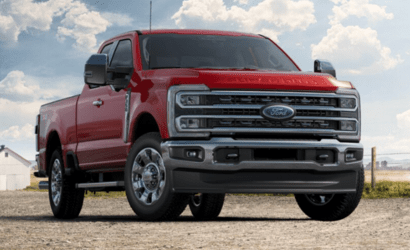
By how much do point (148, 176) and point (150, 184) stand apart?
96 mm

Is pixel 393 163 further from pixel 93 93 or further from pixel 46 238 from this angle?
pixel 46 238

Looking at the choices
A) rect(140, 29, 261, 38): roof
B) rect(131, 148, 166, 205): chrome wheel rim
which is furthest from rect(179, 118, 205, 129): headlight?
rect(140, 29, 261, 38): roof

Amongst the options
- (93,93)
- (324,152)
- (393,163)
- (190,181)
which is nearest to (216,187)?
(190,181)

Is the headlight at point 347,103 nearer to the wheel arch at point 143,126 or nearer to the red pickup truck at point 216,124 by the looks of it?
the red pickup truck at point 216,124

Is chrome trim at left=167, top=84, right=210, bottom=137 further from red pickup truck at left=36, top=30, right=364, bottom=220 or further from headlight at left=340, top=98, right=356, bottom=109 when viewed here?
headlight at left=340, top=98, right=356, bottom=109

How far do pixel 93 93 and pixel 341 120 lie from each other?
330cm

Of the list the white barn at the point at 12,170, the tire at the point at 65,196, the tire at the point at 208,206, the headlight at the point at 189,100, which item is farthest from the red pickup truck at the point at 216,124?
the white barn at the point at 12,170

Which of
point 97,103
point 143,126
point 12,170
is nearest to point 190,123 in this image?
point 143,126

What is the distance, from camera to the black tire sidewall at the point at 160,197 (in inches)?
285

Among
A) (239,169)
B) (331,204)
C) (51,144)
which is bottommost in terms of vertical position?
(331,204)

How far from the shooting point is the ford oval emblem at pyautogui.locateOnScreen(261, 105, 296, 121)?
714 cm

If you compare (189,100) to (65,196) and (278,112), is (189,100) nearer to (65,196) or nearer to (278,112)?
(278,112)

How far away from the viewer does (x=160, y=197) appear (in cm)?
734

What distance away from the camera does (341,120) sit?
758 cm
